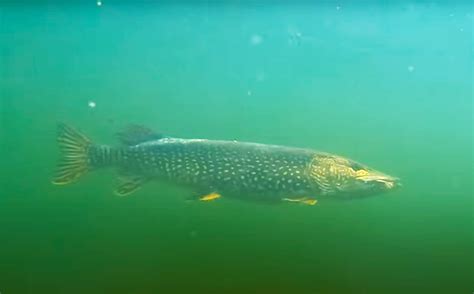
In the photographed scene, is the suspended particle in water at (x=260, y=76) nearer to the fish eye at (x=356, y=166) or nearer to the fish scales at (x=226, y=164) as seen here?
the fish scales at (x=226, y=164)

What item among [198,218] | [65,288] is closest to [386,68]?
[198,218]

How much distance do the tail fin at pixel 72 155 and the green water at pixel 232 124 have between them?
9.2 inches

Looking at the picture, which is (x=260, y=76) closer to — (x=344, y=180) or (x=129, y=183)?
(x=344, y=180)

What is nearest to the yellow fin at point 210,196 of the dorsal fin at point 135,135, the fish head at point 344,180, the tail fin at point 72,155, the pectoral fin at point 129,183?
the pectoral fin at point 129,183

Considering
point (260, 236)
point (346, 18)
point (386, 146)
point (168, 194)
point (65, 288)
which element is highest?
point (346, 18)

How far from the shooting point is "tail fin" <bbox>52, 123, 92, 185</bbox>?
11.8 feet

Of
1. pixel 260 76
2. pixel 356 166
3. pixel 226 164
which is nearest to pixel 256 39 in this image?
pixel 260 76

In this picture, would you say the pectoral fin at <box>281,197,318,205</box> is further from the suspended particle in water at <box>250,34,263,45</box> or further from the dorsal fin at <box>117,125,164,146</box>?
the suspended particle in water at <box>250,34,263,45</box>

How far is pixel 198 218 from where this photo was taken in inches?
183

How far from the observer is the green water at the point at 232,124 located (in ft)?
13.1

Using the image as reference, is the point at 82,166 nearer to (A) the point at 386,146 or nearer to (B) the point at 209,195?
(B) the point at 209,195

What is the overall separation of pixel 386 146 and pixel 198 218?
200 cm

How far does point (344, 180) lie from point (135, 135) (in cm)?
152

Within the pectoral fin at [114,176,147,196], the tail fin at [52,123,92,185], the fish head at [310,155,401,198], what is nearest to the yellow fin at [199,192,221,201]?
the pectoral fin at [114,176,147,196]
